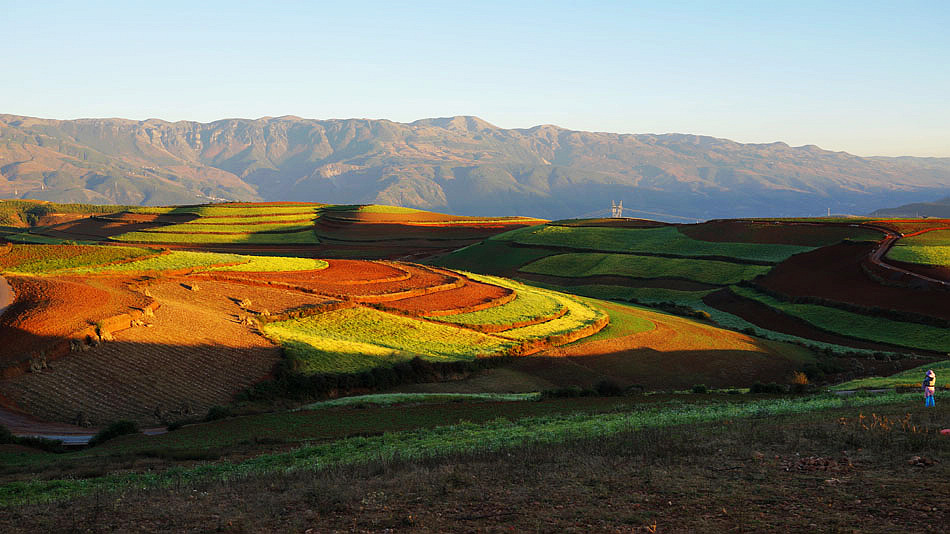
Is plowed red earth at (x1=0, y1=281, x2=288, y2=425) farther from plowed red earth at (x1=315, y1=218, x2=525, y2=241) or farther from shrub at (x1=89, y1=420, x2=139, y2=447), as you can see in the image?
plowed red earth at (x1=315, y1=218, x2=525, y2=241)

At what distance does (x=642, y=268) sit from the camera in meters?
102

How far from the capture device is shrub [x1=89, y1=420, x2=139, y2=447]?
2733 cm

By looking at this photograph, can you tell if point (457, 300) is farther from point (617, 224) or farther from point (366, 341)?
point (617, 224)

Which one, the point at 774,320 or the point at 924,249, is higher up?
the point at 924,249

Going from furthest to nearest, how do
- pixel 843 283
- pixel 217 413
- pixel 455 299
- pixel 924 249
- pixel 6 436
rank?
pixel 924 249 < pixel 843 283 < pixel 455 299 < pixel 217 413 < pixel 6 436

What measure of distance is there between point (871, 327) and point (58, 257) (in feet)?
246

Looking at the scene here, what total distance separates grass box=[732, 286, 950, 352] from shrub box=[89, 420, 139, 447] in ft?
195

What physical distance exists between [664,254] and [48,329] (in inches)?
3528

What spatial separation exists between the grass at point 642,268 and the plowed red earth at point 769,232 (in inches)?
475

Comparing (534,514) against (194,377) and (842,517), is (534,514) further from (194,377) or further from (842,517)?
(194,377)

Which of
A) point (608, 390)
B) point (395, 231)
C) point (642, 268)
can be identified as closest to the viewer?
point (608, 390)

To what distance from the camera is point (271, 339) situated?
146 feet

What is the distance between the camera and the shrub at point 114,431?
2733cm

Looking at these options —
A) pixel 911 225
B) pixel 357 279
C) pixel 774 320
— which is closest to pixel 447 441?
pixel 357 279
